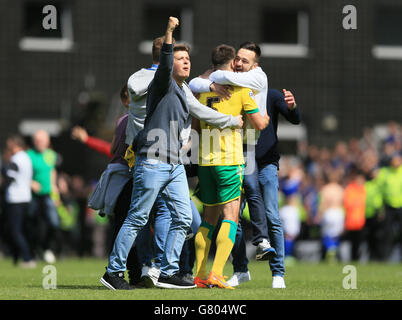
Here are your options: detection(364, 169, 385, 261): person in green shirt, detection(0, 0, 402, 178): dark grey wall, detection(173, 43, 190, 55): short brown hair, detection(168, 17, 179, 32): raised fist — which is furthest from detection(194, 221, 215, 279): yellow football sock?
detection(0, 0, 402, 178): dark grey wall

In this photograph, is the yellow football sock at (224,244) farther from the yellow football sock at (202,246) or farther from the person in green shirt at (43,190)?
the person in green shirt at (43,190)

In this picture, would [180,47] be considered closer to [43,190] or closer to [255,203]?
[255,203]

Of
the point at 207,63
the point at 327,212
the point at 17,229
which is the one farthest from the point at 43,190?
the point at 207,63

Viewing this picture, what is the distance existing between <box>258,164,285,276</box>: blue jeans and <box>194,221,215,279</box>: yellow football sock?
24.0 inches

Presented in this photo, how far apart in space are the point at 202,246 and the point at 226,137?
108cm

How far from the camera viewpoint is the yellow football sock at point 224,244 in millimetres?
9906

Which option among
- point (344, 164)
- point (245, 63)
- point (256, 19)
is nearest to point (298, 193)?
point (344, 164)

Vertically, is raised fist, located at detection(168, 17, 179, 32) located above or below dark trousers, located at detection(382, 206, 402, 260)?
above

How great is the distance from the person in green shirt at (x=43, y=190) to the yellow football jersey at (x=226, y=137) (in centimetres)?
801

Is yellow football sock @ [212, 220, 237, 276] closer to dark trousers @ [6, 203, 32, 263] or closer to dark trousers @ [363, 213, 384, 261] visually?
dark trousers @ [6, 203, 32, 263]

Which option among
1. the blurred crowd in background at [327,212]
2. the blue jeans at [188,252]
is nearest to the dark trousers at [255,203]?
the blue jeans at [188,252]

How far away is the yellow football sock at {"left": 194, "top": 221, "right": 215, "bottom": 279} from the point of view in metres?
10.1

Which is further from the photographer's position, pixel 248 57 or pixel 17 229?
pixel 17 229

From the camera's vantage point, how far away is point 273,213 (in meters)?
10.4
